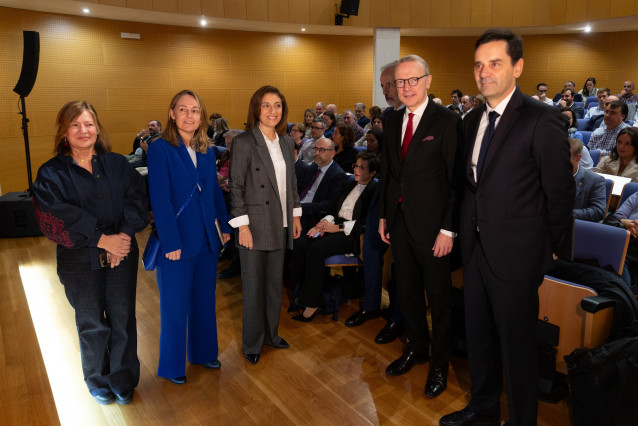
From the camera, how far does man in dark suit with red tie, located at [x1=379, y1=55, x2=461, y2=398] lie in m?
2.17

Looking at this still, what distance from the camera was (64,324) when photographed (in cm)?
320

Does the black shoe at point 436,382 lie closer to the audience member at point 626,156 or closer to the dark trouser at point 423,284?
the dark trouser at point 423,284

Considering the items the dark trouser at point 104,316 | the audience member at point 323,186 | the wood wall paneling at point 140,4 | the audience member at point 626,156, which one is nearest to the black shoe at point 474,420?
the dark trouser at point 104,316

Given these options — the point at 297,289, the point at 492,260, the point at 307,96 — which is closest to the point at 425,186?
the point at 492,260

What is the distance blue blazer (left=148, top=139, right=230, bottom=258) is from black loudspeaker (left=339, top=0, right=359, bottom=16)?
7389 mm

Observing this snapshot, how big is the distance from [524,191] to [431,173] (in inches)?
20.2

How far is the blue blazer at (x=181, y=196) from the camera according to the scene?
2254mm

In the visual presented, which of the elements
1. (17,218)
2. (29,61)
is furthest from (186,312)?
(29,61)

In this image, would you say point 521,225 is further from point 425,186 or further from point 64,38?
point 64,38

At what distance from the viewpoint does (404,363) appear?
255 centimetres

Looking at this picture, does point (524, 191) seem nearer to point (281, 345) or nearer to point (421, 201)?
point (421, 201)

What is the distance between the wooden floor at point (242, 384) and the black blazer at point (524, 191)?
0.87 metres

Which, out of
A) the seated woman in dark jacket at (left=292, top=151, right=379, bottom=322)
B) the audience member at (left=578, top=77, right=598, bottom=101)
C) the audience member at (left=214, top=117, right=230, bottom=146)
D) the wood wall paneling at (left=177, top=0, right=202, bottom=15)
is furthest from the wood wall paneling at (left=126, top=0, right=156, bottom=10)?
the audience member at (left=578, top=77, right=598, bottom=101)

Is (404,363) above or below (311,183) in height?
below
